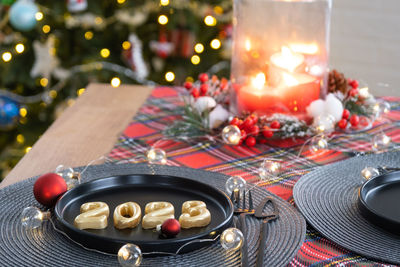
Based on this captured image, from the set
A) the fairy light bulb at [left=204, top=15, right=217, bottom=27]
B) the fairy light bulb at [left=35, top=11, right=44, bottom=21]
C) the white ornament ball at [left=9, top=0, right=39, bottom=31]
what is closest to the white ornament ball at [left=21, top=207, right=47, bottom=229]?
the white ornament ball at [left=9, top=0, right=39, bottom=31]

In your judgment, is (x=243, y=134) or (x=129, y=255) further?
(x=243, y=134)

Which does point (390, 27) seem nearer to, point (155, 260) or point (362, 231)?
point (362, 231)

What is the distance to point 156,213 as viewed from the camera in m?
0.70

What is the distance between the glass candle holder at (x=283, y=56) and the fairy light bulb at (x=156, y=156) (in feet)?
0.81

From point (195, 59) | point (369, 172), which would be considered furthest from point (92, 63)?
point (369, 172)

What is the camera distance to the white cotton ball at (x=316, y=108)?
1.12 meters

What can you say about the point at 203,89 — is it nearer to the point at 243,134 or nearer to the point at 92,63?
the point at 243,134

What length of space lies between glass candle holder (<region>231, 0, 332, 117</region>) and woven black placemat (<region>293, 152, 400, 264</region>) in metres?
0.22

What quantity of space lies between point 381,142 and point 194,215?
1.73ft

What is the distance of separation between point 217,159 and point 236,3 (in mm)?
380

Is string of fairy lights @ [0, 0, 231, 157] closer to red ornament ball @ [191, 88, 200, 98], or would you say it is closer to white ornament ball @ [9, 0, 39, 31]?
white ornament ball @ [9, 0, 39, 31]

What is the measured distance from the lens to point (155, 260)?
0.62 metres

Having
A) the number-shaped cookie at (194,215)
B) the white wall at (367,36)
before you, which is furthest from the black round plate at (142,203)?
the white wall at (367,36)

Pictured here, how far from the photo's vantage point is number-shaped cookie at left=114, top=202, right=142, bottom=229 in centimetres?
68
